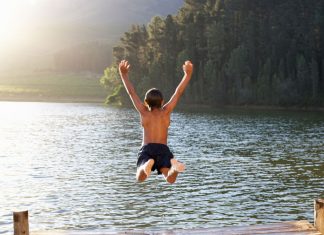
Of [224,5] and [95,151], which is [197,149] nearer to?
[95,151]

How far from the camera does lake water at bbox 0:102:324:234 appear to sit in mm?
26141

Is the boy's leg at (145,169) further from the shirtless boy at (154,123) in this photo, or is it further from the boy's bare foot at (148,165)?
the shirtless boy at (154,123)

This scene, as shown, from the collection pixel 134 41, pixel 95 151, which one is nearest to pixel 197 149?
pixel 95 151

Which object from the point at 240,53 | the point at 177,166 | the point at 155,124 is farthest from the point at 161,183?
the point at 240,53

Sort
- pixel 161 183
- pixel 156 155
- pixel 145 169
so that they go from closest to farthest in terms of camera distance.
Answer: pixel 145 169, pixel 156 155, pixel 161 183

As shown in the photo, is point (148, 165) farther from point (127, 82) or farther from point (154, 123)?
point (127, 82)

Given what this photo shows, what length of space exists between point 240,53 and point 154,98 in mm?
115348

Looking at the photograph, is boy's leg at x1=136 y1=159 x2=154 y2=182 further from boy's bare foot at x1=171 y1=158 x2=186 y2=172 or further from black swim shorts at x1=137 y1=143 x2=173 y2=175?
boy's bare foot at x1=171 y1=158 x2=186 y2=172

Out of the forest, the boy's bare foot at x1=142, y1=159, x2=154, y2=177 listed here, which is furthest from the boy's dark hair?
the forest

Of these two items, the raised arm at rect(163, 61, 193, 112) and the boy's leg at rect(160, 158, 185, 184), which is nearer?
the boy's leg at rect(160, 158, 185, 184)

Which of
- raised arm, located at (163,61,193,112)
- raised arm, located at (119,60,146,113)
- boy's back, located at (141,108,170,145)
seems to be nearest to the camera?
raised arm, located at (119,60,146,113)

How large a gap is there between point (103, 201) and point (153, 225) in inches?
218

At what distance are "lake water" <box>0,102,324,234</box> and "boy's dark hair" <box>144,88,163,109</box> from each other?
632cm

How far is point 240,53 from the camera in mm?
127750
